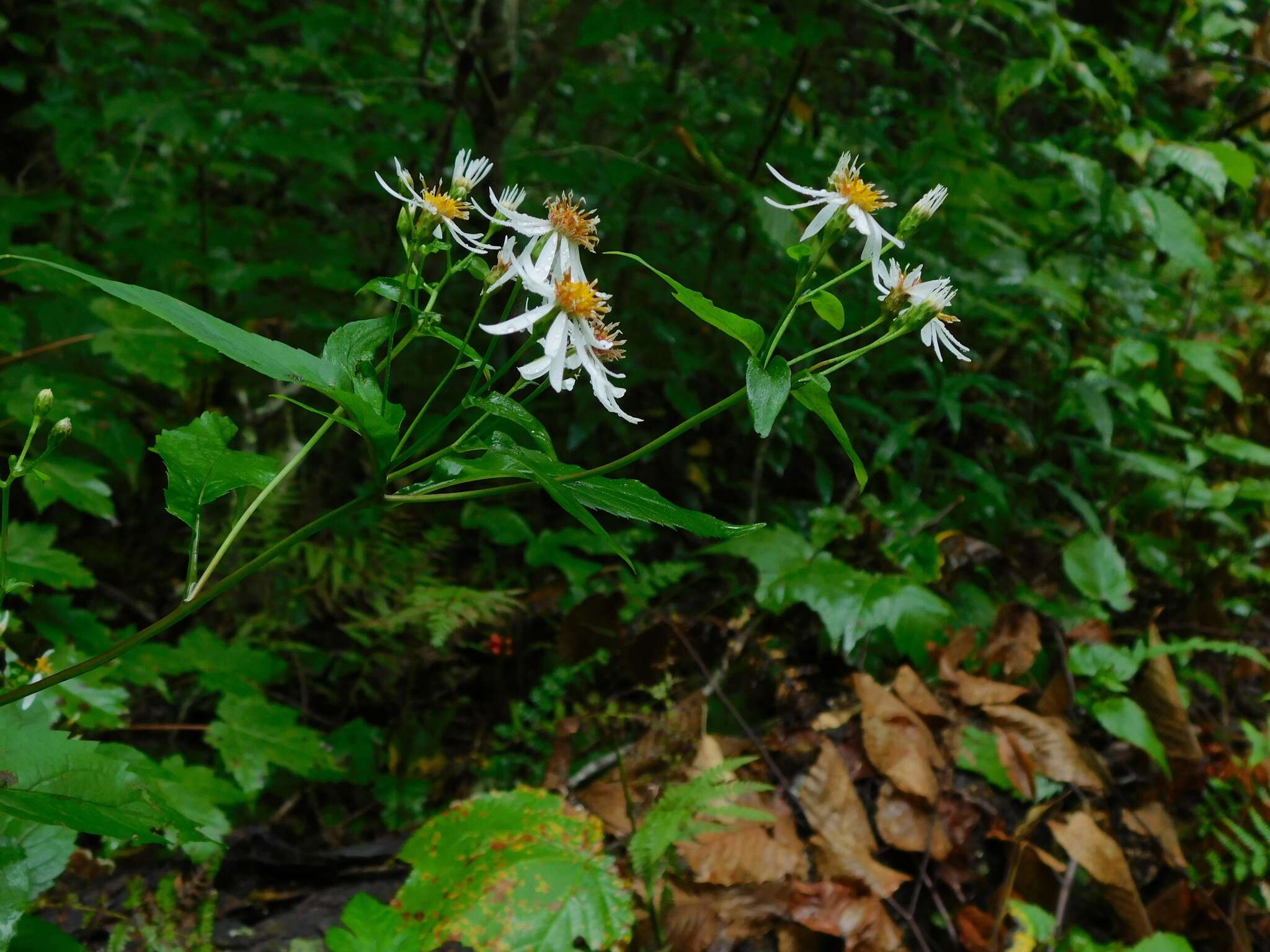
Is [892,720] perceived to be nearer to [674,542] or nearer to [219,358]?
[674,542]

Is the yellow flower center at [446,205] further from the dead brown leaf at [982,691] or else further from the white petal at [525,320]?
the dead brown leaf at [982,691]

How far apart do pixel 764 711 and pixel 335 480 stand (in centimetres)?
166

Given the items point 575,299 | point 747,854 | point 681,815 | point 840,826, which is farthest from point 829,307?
point 840,826

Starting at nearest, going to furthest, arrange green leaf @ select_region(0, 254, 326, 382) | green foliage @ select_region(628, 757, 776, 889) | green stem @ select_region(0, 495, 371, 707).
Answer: green leaf @ select_region(0, 254, 326, 382) < green stem @ select_region(0, 495, 371, 707) < green foliage @ select_region(628, 757, 776, 889)

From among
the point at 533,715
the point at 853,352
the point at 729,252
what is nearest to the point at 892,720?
the point at 533,715

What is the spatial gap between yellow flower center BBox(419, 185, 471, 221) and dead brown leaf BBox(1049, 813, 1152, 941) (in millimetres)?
→ 1815

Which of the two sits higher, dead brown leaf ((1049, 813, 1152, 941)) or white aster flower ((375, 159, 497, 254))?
white aster flower ((375, 159, 497, 254))

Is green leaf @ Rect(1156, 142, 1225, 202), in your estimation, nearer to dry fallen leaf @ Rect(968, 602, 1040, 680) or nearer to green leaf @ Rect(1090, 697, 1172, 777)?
dry fallen leaf @ Rect(968, 602, 1040, 680)

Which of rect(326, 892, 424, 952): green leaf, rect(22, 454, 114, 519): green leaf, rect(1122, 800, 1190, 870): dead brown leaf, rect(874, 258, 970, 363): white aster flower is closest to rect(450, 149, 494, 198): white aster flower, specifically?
rect(874, 258, 970, 363): white aster flower

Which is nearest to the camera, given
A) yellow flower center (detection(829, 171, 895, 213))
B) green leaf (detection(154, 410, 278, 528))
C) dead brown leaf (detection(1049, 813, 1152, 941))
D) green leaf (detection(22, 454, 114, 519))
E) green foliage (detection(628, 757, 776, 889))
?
green leaf (detection(154, 410, 278, 528))

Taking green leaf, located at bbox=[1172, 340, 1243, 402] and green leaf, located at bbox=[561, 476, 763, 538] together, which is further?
green leaf, located at bbox=[1172, 340, 1243, 402]

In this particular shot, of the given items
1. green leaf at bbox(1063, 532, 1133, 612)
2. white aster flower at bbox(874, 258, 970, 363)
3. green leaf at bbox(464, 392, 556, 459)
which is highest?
white aster flower at bbox(874, 258, 970, 363)

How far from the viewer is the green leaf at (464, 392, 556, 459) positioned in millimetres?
896

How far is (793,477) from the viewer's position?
339 cm
